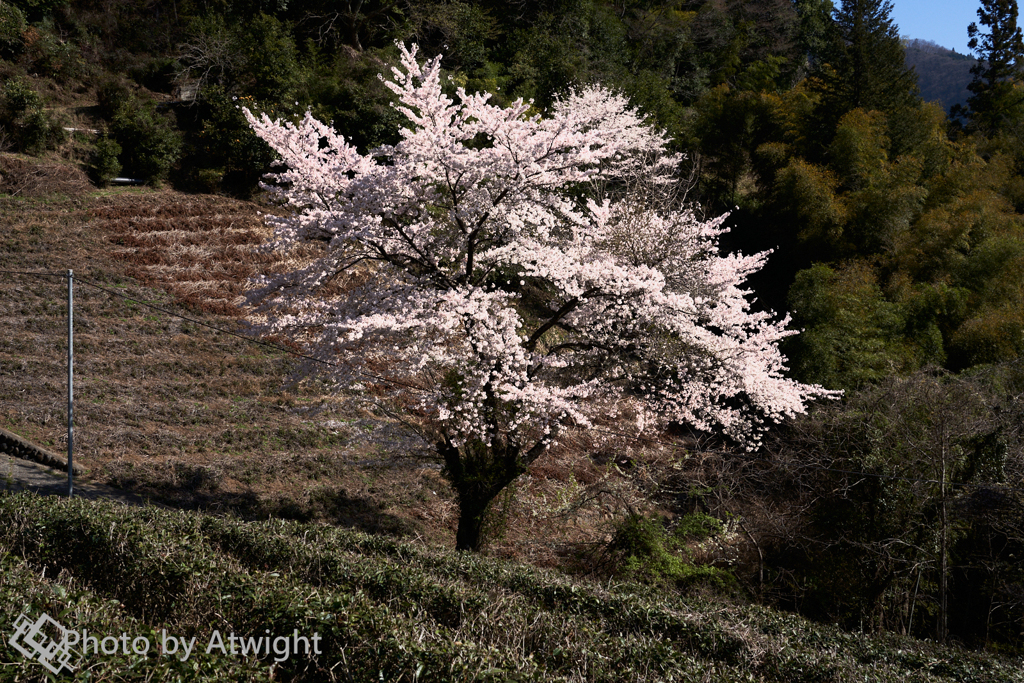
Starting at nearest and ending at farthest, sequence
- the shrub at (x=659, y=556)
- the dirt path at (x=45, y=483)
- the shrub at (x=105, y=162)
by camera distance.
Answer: the dirt path at (x=45, y=483) < the shrub at (x=659, y=556) < the shrub at (x=105, y=162)

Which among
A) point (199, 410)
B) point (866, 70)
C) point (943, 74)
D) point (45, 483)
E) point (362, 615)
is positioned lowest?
point (45, 483)

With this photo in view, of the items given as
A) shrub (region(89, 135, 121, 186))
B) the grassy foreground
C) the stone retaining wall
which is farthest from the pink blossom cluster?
shrub (region(89, 135, 121, 186))

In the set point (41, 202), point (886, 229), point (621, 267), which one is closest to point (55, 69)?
point (41, 202)

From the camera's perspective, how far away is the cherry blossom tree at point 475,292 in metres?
6.34

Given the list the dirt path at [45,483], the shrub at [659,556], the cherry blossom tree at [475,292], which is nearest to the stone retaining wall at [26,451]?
the dirt path at [45,483]

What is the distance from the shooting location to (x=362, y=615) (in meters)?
3.46

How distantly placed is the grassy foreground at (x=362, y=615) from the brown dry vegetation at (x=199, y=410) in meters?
3.01

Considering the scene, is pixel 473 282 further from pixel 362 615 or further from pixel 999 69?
pixel 999 69

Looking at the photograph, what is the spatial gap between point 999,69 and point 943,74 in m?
103

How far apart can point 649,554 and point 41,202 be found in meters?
15.4

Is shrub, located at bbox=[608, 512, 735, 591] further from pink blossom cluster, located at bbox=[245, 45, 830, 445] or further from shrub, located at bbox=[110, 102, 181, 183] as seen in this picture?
shrub, located at bbox=[110, 102, 181, 183]

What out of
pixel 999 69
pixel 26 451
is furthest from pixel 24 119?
pixel 999 69

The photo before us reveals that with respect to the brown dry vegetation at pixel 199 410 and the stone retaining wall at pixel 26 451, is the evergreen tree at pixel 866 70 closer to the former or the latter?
the brown dry vegetation at pixel 199 410

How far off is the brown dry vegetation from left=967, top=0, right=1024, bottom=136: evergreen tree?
24464 mm
